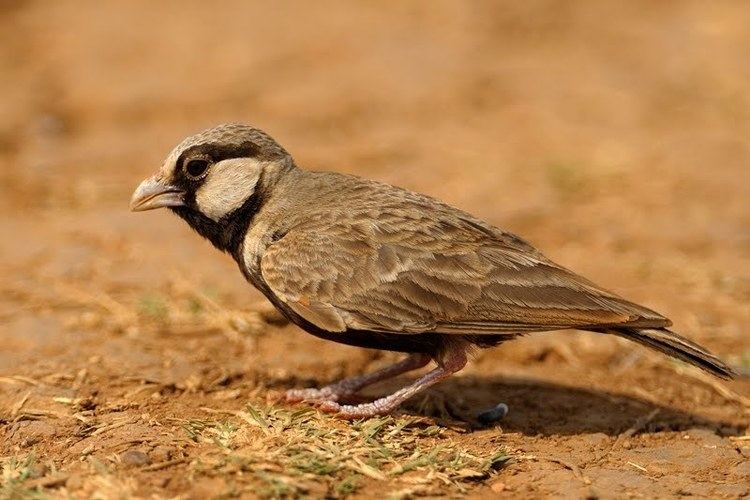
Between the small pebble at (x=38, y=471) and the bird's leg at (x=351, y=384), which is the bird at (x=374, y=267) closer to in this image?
the bird's leg at (x=351, y=384)

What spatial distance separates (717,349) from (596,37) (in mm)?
8755

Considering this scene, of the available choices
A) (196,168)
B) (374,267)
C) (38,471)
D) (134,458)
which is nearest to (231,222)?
(196,168)

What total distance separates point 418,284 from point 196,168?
145 cm

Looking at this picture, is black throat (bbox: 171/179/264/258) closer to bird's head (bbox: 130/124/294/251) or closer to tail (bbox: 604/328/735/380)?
bird's head (bbox: 130/124/294/251)

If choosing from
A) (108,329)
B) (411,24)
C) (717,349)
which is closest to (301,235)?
(108,329)

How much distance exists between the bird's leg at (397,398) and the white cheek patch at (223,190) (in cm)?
122

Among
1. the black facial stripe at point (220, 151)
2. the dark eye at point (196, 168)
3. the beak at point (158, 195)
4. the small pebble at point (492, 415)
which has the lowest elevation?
the small pebble at point (492, 415)

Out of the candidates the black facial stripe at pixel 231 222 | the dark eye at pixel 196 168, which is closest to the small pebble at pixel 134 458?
the black facial stripe at pixel 231 222

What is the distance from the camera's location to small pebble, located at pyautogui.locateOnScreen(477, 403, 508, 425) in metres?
5.50

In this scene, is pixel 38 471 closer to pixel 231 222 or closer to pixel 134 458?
pixel 134 458

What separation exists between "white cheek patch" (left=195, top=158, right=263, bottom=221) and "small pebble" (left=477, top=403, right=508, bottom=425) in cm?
182

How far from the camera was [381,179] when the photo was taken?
10.1 meters

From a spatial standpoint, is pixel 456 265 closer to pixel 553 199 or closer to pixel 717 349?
pixel 717 349

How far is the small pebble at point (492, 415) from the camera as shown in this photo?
5.50m
